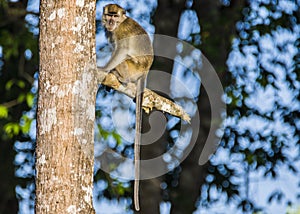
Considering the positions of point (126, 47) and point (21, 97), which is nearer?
point (126, 47)

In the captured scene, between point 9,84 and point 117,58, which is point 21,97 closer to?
point 9,84

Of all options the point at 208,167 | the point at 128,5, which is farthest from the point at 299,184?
the point at 128,5

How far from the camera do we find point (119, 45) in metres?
6.38

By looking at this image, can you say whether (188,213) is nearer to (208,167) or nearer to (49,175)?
(208,167)

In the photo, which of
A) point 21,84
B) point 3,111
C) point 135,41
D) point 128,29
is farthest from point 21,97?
point 135,41

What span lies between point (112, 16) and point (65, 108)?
7.59ft

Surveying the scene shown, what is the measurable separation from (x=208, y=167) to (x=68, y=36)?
461 centimetres

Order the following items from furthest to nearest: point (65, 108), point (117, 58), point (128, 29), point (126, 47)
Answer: point (128, 29), point (126, 47), point (117, 58), point (65, 108)

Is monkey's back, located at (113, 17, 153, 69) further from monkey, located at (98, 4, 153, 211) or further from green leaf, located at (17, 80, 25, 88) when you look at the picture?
green leaf, located at (17, 80, 25, 88)

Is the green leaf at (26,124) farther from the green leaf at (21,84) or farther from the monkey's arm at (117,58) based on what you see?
the monkey's arm at (117,58)

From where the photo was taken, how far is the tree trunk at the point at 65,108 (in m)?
4.23

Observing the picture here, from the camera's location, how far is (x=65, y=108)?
4301 mm

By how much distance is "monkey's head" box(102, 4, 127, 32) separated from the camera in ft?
21.1

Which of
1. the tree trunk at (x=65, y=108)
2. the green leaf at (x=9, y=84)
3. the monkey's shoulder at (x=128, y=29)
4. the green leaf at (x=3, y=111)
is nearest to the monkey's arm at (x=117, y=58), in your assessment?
the monkey's shoulder at (x=128, y=29)
